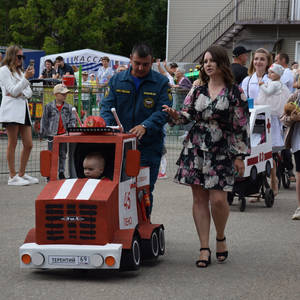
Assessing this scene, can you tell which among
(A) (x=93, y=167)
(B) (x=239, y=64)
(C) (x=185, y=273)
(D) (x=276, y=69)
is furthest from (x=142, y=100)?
(B) (x=239, y=64)

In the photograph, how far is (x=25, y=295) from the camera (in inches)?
235

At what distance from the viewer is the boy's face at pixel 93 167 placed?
6.84 metres

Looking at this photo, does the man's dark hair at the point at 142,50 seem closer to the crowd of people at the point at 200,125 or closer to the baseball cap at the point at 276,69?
→ the crowd of people at the point at 200,125

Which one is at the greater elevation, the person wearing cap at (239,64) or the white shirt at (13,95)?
the person wearing cap at (239,64)

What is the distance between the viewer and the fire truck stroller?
415 inches

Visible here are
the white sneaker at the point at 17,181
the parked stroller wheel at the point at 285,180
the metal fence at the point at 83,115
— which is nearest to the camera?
the white sneaker at the point at 17,181

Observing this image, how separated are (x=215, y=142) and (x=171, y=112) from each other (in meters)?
0.48

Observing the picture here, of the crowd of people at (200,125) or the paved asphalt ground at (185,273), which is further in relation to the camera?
the crowd of people at (200,125)

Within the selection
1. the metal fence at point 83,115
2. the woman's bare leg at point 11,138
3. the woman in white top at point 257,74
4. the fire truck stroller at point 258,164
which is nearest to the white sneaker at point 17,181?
the woman's bare leg at point 11,138

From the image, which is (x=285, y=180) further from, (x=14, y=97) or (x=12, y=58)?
(x=12, y=58)

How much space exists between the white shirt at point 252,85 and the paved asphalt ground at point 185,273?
2411 millimetres

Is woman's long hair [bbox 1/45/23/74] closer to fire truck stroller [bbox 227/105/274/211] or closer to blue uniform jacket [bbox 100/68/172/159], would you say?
fire truck stroller [bbox 227/105/274/211]

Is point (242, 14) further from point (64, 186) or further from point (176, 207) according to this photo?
point (64, 186)

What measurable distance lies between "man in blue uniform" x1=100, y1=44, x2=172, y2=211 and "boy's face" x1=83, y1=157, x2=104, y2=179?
0.67 meters
